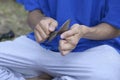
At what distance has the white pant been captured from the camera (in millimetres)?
1602

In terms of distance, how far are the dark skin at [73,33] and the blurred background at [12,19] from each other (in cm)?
111

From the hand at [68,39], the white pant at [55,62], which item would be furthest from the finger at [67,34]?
the white pant at [55,62]

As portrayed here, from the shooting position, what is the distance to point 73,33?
1471mm

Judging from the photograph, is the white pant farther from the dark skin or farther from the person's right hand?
the person's right hand

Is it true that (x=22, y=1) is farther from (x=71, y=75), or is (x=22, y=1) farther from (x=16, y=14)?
(x=16, y=14)

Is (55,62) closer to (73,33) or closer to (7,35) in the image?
(73,33)

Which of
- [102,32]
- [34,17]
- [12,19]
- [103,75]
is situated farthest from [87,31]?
[12,19]

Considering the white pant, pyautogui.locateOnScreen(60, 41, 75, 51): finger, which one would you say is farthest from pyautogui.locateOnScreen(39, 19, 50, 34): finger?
the white pant

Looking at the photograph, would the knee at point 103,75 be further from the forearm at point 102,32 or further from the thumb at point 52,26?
the thumb at point 52,26

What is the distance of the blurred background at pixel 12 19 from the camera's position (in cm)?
274

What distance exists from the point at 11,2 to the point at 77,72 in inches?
73.2

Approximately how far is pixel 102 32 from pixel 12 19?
1.46 m

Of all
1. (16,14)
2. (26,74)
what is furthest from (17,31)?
(26,74)

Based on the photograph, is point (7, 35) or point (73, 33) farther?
point (7, 35)
